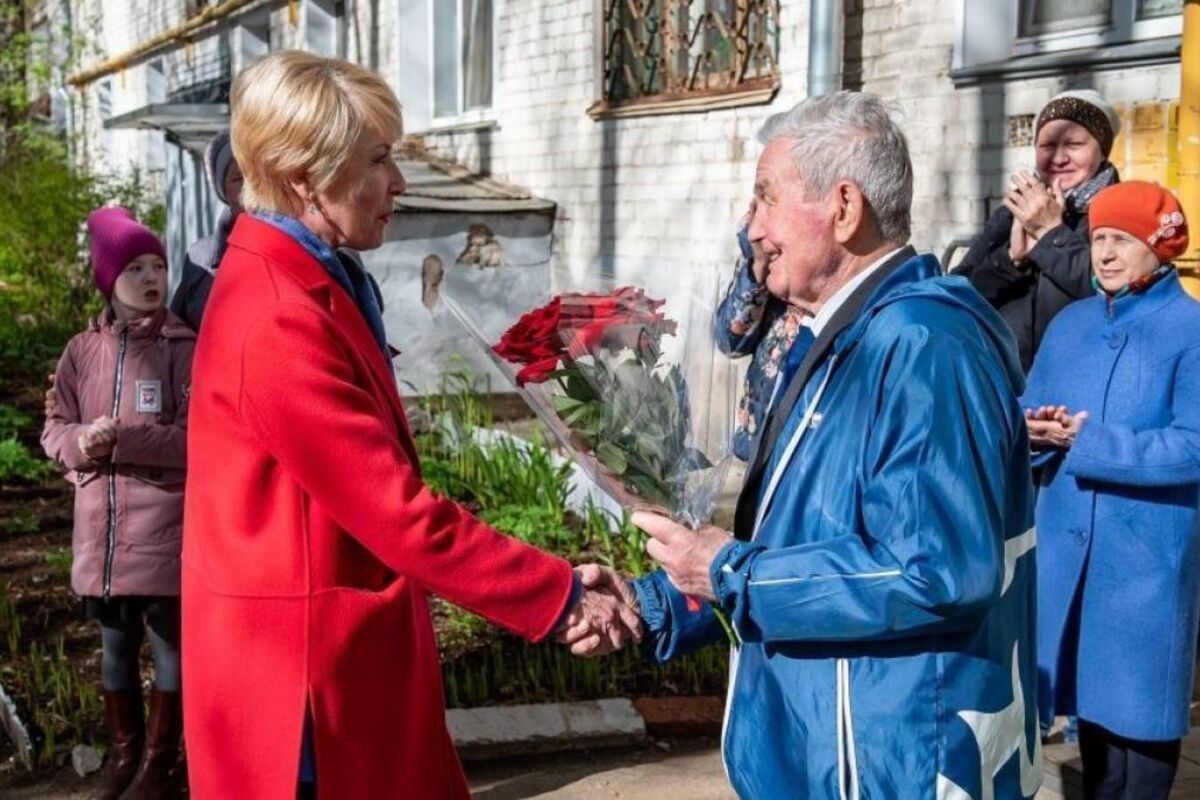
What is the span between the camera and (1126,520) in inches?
129

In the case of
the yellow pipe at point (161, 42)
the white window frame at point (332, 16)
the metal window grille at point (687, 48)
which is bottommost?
the metal window grille at point (687, 48)

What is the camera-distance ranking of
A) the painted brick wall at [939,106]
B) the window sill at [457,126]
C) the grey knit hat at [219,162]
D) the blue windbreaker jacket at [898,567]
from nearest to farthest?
the blue windbreaker jacket at [898,567] < the grey knit hat at [219,162] < the painted brick wall at [939,106] < the window sill at [457,126]

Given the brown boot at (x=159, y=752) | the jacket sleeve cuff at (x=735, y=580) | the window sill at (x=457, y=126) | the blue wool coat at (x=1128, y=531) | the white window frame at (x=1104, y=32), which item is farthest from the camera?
the window sill at (x=457, y=126)

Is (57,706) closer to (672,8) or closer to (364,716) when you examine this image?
(364,716)

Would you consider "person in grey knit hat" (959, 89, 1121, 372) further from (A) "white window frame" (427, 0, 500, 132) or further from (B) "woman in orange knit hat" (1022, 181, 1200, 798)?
(A) "white window frame" (427, 0, 500, 132)

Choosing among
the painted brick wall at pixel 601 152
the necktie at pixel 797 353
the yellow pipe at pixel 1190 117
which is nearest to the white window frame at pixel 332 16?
the painted brick wall at pixel 601 152

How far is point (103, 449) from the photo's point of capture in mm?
3824

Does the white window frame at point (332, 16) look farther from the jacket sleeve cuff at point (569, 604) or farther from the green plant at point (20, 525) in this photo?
the jacket sleeve cuff at point (569, 604)

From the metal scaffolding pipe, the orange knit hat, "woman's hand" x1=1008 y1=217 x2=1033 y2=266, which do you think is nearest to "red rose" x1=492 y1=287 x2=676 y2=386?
the orange knit hat

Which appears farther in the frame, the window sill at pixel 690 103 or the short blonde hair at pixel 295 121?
the window sill at pixel 690 103

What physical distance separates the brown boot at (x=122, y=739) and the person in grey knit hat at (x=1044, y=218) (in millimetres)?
2729

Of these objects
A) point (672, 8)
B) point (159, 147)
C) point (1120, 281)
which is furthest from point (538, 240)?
point (159, 147)

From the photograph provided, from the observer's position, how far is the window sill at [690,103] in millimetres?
8047

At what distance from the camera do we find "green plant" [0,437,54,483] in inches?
320
